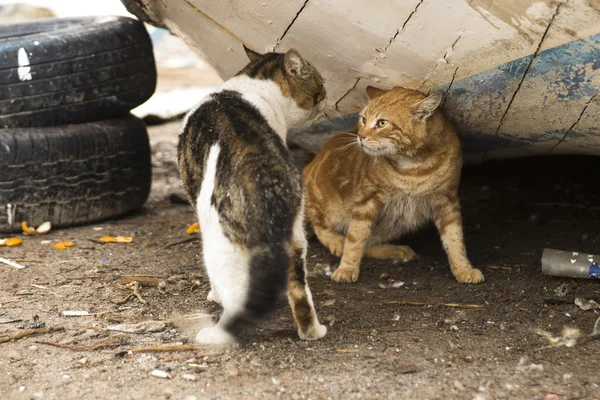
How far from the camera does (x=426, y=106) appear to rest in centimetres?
370

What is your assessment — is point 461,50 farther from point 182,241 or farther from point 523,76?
point 182,241

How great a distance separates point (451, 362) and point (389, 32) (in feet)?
4.96

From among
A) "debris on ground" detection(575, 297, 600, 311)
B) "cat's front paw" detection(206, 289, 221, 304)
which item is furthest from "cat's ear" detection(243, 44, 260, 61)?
"debris on ground" detection(575, 297, 600, 311)

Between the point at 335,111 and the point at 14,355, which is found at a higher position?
the point at 335,111

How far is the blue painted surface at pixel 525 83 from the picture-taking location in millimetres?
3293

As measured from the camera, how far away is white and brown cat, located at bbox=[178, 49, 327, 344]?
286cm

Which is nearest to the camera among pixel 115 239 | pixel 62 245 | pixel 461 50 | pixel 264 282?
pixel 264 282

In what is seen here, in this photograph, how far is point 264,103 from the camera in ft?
11.2

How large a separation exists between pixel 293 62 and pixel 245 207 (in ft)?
3.20

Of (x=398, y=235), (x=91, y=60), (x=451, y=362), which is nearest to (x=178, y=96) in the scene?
(x=91, y=60)

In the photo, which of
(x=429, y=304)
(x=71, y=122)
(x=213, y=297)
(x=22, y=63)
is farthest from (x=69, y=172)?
(x=429, y=304)

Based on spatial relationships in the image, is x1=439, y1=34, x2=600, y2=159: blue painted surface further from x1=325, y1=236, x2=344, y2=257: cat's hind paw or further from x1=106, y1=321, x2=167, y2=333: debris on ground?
x1=106, y1=321, x2=167, y2=333: debris on ground

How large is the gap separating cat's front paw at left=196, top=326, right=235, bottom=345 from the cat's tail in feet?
0.70

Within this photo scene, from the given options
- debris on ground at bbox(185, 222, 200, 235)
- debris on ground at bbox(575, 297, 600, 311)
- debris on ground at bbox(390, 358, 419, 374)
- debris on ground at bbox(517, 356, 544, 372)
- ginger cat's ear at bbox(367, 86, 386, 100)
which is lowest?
debris on ground at bbox(185, 222, 200, 235)
